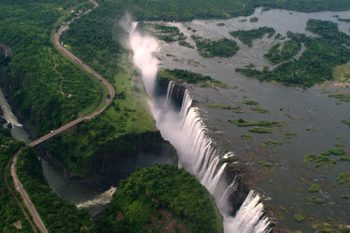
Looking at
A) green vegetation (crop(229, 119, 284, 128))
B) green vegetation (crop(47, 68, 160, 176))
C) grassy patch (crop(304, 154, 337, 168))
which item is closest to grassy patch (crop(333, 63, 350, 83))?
green vegetation (crop(229, 119, 284, 128))

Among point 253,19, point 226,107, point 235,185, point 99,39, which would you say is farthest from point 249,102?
point 253,19

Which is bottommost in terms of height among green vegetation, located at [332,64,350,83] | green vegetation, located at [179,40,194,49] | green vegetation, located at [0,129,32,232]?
green vegetation, located at [0,129,32,232]

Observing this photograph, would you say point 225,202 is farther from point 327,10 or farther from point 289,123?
point 327,10

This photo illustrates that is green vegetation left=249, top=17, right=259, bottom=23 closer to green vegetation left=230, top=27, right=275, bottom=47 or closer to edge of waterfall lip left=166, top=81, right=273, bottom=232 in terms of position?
green vegetation left=230, top=27, right=275, bottom=47

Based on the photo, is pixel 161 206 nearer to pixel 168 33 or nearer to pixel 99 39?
pixel 99 39

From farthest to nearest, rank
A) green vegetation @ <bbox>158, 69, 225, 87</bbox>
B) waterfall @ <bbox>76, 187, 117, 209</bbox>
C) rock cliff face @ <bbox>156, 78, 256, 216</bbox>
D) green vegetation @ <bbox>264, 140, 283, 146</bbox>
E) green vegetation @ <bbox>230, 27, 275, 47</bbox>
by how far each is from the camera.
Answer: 1. green vegetation @ <bbox>230, 27, 275, 47</bbox>
2. green vegetation @ <bbox>158, 69, 225, 87</bbox>
3. green vegetation @ <bbox>264, 140, 283, 146</bbox>
4. waterfall @ <bbox>76, 187, 117, 209</bbox>
5. rock cliff face @ <bbox>156, 78, 256, 216</bbox>

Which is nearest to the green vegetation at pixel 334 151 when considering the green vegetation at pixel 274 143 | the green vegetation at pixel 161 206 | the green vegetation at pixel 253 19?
the green vegetation at pixel 274 143

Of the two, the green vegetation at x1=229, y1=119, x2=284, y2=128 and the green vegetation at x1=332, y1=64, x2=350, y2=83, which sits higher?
the green vegetation at x1=332, y1=64, x2=350, y2=83
